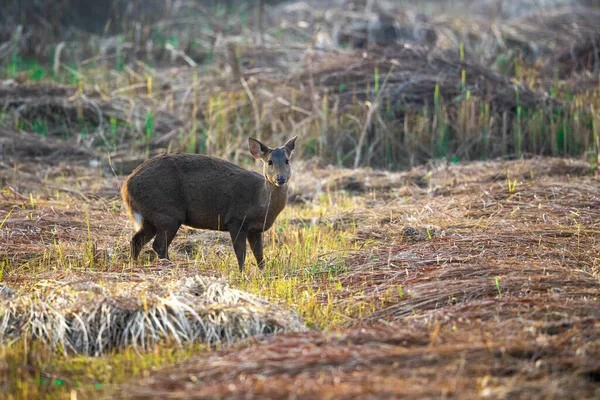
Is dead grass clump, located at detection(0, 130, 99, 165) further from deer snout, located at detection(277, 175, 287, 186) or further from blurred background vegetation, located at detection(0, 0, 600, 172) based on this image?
deer snout, located at detection(277, 175, 287, 186)

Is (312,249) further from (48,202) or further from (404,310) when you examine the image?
(48,202)

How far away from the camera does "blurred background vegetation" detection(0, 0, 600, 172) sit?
12891 millimetres

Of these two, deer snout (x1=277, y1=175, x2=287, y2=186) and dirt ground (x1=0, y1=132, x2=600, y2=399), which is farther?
deer snout (x1=277, y1=175, x2=287, y2=186)

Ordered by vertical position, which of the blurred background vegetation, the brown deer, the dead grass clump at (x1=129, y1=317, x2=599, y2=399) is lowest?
the blurred background vegetation

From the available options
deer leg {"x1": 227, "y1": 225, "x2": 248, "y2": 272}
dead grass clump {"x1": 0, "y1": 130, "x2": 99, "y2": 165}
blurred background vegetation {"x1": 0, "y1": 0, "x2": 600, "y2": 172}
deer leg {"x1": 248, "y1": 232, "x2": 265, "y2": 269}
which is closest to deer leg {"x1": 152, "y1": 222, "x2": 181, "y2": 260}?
deer leg {"x1": 227, "y1": 225, "x2": 248, "y2": 272}

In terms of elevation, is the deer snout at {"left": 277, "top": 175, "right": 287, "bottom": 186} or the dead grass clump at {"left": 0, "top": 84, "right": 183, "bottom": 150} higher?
the deer snout at {"left": 277, "top": 175, "right": 287, "bottom": 186}

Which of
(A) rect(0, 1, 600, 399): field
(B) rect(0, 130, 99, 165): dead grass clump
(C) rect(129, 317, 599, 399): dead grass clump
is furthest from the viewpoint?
(B) rect(0, 130, 99, 165): dead grass clump

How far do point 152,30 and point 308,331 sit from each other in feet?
47.5

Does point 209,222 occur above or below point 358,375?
below

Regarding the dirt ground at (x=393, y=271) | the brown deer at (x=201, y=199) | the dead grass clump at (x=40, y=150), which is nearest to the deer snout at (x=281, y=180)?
the brown deer at (x=201, y=199)

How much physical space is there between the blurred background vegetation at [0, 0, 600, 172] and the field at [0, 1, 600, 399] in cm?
5

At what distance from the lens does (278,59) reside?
16.1m

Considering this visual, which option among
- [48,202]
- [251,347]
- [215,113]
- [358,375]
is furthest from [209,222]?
[215,113]

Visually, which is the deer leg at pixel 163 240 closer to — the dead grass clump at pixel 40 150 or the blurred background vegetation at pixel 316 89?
the blurred background vegetation at pixel 316 89
